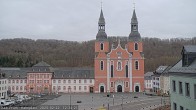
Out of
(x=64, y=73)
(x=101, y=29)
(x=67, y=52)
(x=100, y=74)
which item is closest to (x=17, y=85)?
(x=64, y=73)

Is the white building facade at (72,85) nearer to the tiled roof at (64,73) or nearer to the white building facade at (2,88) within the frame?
the tiled roof at (64,73)

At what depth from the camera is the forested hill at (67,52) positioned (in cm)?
11060

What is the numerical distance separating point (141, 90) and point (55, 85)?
21119mm

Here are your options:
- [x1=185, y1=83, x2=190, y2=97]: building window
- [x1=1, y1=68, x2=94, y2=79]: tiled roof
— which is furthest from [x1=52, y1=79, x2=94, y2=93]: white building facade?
[x1=185, y1=83, x2=190, y2=97]: building window

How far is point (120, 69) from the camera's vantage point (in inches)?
2906

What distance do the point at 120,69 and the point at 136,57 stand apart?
4.88 metres

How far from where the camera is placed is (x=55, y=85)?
7581 cm

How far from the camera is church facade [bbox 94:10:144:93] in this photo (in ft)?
241

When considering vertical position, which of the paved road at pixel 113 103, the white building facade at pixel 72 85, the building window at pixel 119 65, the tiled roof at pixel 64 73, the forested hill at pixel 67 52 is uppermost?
the forested hill at pixel 67 52

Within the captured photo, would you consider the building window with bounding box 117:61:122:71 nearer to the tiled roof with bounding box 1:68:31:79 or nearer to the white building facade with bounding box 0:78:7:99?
the tiled roof with bounding box 1:68:31:79

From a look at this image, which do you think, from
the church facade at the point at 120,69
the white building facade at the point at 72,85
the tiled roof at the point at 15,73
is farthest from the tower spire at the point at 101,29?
the tiled roof at the point at 15,73

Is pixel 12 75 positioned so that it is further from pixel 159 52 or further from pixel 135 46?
pixel 159 52

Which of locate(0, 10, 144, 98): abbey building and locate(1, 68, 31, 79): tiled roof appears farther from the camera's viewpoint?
locate(1, 68, 31, 79): tiled roof

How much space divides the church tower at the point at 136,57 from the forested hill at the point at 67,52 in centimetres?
2833
